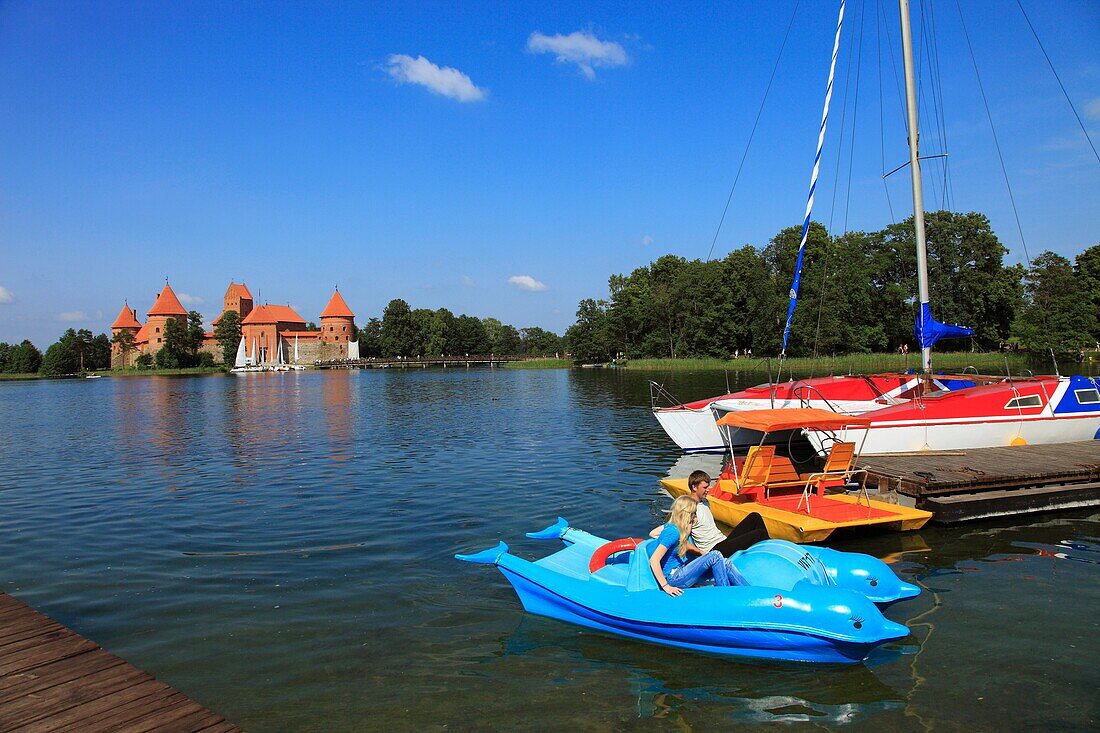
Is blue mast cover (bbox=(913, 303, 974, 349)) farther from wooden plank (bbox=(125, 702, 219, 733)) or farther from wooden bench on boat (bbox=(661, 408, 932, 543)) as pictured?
wooden plank (bbox=(125, 702, 219, 733))

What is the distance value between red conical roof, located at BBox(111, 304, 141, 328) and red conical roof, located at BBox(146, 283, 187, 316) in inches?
405

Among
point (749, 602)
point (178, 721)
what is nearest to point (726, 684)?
point (749, 602)

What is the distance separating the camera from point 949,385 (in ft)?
70.7

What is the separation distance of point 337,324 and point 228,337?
24290 millimetres

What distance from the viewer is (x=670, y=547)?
8594 millimetres

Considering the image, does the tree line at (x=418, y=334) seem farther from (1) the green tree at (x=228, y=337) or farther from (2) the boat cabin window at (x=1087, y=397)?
(2) the boat cabin window at (x=1087, y=397)

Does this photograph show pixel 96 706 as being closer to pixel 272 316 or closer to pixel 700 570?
pixel 700 570

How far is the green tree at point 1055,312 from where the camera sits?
6750cm

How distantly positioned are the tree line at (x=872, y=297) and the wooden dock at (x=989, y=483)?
50.2m

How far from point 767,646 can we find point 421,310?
16815cm

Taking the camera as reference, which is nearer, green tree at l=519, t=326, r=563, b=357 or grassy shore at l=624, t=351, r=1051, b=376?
grassy shore at l=624, t=351, r=1051, b=376

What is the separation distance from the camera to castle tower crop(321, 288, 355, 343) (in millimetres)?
164125

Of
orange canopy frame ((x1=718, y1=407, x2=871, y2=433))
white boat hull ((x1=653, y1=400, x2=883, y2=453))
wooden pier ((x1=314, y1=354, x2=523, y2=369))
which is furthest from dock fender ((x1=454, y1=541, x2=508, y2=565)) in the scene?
wooden pier ((x1=314, y1=354, x2=523, y2=369))

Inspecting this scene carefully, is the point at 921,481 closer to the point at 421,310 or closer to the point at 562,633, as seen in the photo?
the point at 562,633
